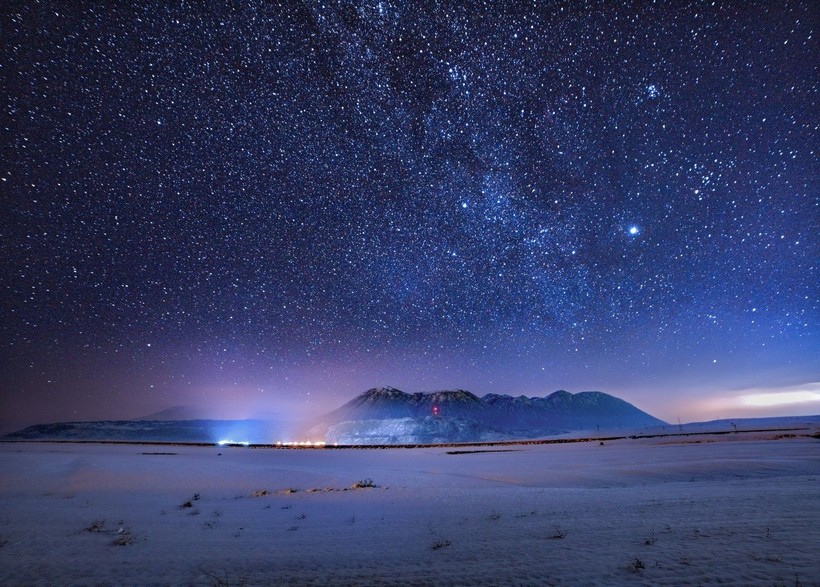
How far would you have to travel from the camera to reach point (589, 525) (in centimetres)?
1093

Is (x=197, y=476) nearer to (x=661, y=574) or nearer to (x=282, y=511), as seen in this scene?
(x=282, y=511)

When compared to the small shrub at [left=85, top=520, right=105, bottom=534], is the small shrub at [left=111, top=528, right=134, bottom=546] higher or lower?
lower

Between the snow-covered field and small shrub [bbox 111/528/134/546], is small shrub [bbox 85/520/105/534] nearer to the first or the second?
the snow-covered field

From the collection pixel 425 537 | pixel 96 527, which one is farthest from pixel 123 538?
pixel 425 537

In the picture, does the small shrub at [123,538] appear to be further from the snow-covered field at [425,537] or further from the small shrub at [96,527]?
the small shrub at [96,527]

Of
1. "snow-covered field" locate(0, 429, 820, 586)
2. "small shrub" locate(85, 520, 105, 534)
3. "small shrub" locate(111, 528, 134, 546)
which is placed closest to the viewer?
"snow-covered field" locate(0, 429, 820, 586)

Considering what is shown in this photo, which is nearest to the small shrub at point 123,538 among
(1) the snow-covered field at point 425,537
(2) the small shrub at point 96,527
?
(1) the snow-covered field at point 425,537

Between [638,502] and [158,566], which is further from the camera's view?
[638,502]

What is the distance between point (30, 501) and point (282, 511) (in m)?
12.7

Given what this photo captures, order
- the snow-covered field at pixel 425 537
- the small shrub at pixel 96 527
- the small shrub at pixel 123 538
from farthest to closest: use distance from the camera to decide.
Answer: the small shrub at pixel 96 527
the small shrub at pixel 123 538
the snow-covered field at pixel 425 537

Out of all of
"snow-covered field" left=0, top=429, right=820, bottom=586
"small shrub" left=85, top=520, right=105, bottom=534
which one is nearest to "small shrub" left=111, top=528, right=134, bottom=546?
"snow-covered field" left=0, top=429, right=820, bottom=586

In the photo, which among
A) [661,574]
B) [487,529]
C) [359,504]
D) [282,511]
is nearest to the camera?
[661,574]

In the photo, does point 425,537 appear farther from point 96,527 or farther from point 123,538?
point 96,527

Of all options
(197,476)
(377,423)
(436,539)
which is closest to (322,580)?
(436,539)
